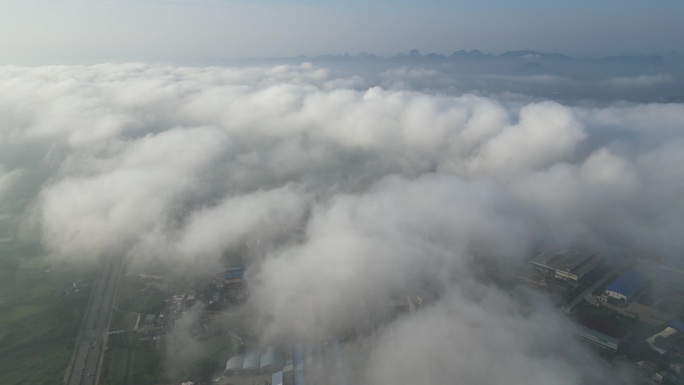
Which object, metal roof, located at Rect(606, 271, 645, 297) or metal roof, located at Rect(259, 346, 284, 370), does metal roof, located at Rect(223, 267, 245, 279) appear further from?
metal roof, located at Rect(606, 271, 645, 297)

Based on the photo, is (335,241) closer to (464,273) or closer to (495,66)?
(464,273)

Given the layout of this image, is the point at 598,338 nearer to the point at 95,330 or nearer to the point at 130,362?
the point at 130,362

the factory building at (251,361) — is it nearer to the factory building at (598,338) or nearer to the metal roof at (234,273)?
the metal roof at (234,273)

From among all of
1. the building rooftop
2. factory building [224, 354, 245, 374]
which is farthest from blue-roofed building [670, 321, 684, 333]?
factory building [224, 354, 245, 374]

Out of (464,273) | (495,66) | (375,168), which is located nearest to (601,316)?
(464,273)

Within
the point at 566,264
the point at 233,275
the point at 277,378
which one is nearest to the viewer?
the point at 277,378

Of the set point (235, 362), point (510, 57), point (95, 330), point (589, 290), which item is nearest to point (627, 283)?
point (589, 290)
